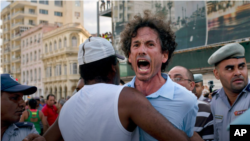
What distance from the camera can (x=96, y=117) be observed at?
2084 mm

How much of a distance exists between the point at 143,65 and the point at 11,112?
148 centimetres

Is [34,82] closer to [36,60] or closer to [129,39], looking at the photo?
[36,60]

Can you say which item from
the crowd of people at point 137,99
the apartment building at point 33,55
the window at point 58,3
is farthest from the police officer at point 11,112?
the window at point 58,3

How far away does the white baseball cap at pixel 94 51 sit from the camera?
2.30 meters

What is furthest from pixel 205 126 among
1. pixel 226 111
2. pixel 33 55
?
pixel 33 55

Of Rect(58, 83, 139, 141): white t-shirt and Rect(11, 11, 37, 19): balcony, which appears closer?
Rect(58, 83, 139, 141): white t-shirt

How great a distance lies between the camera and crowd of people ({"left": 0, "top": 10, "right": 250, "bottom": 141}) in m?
2.00

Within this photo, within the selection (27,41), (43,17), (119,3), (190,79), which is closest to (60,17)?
(43,17)

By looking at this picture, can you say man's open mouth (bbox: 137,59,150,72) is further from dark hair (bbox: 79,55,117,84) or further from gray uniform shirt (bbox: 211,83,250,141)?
gray uniform shirt (bbox: 211,83,250,141)

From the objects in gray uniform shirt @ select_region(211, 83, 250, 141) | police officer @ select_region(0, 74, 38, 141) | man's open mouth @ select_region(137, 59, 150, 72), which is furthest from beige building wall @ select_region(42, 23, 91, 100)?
man's open mouth @ select_region(137, 59, 150, 72)

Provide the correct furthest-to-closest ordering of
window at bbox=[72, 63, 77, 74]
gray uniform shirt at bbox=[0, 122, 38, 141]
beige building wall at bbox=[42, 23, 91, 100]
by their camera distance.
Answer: window at bbox=[72, 63, 77, 74] → beige building wall at bbox=[42, 23, 91, 100] → gray uniform shirt at bbox=[0, 122, 38, 141]

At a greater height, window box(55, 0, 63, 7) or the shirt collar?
window box(55, 0, 63, 7)

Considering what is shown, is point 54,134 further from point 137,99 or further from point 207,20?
point 207,20

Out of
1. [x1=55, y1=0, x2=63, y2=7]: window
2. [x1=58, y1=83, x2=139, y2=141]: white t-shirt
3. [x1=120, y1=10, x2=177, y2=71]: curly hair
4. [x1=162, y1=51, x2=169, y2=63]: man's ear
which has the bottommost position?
[x1=58, y1=83, x2=139, y2=141]: white t-shirt
